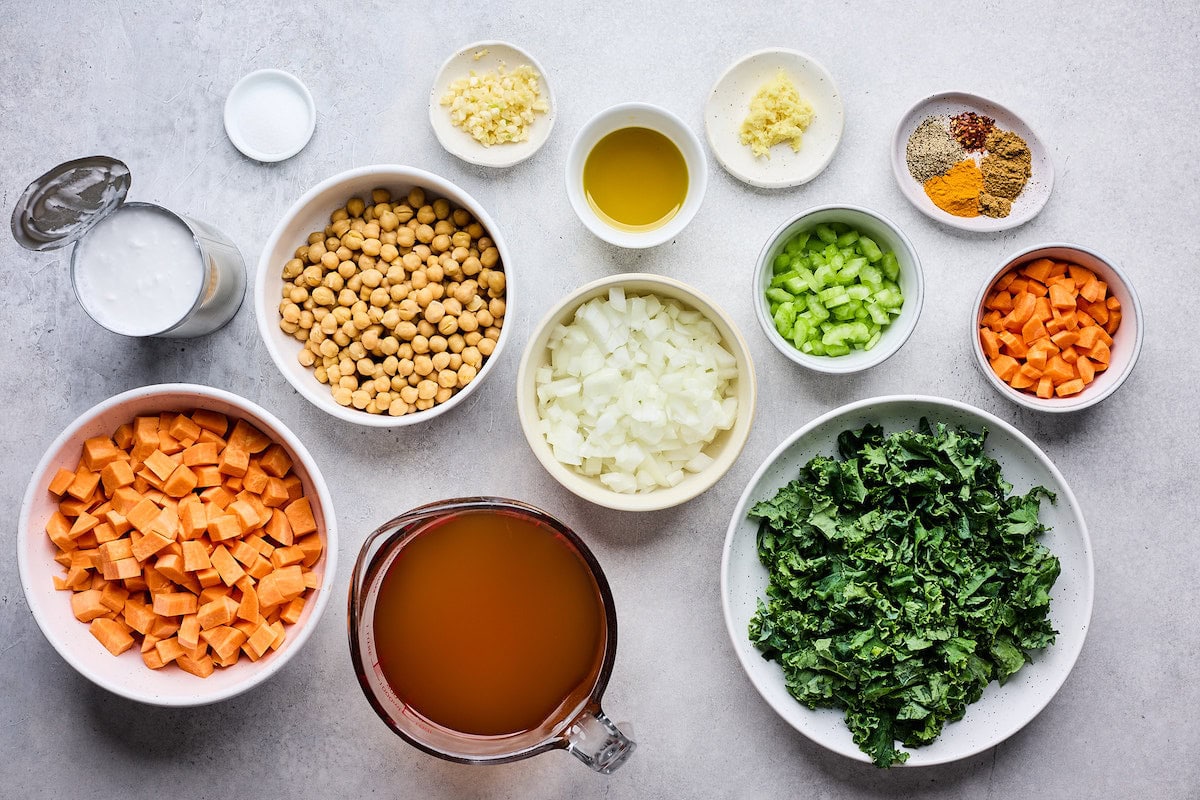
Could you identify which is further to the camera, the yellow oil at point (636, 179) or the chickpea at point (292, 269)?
the yellow oil at point (636, 179)

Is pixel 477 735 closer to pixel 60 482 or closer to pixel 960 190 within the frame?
pixel 60 482

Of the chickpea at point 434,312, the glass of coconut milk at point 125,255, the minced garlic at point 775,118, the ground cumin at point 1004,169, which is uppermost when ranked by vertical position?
the ground cumin at point 1004,169

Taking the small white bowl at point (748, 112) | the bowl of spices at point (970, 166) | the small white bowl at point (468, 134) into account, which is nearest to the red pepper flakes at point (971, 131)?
the bowl of spices at point (970, 166)

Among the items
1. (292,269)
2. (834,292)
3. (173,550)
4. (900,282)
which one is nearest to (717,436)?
(834,292)

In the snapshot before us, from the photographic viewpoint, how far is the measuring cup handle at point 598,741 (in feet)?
5.37

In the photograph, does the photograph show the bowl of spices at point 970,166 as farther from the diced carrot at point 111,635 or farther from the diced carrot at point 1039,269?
the diced carrot at point 111,635

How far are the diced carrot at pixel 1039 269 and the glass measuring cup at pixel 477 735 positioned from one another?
1.21m

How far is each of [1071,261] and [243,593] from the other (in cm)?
198

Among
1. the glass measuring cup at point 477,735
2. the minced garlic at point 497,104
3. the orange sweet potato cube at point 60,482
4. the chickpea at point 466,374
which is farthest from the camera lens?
the minced garlic at point 497,104

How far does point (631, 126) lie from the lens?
2002mm

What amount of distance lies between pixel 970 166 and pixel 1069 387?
0.57m

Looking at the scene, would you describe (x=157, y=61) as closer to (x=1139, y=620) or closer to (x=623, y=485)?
(x=623, y=485)

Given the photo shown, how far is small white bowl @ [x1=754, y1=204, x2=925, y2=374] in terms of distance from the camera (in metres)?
1.88

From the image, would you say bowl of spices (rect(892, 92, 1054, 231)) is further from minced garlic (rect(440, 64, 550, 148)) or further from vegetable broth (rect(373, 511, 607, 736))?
vegetable broth (rect(373, 511, 607, 736))
